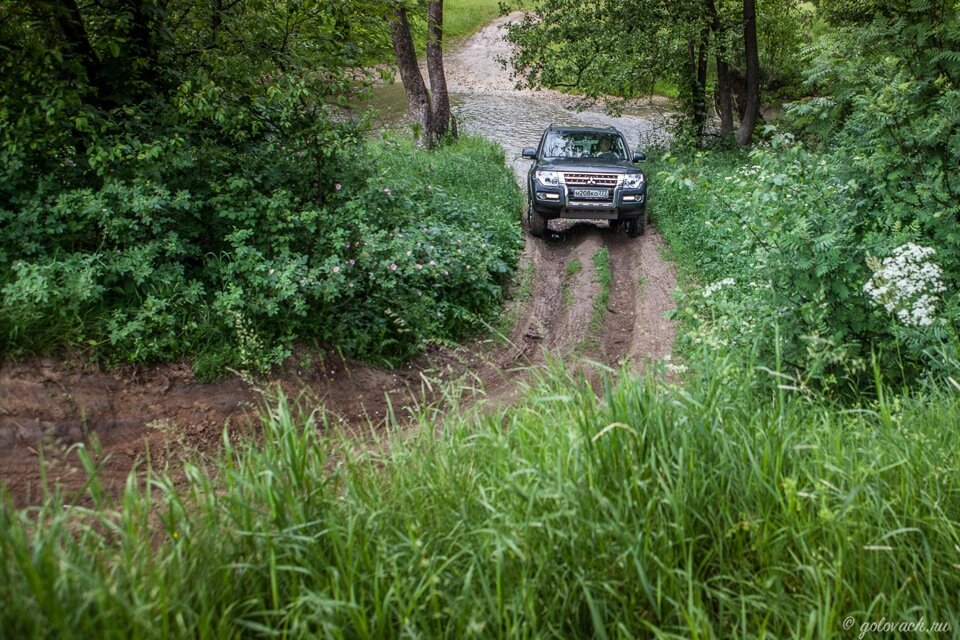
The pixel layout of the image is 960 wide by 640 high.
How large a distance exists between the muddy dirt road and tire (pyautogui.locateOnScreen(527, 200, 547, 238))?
0.21m

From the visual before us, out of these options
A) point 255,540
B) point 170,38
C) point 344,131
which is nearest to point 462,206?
point 344,131

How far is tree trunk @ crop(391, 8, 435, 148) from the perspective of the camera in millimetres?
15906

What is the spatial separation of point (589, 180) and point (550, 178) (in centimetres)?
65

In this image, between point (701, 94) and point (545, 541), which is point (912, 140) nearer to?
point (545, 541)

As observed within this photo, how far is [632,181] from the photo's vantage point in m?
12.1

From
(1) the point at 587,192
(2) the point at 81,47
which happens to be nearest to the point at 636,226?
(1) the point at 587,192

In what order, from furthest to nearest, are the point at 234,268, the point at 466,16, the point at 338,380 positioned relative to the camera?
the point at 466,16 → the point at 338,380 → the point at 234,268

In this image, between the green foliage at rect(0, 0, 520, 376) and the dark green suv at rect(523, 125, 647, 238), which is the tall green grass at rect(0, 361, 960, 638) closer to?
the green foliage at rect(0, 0, 520, 376)

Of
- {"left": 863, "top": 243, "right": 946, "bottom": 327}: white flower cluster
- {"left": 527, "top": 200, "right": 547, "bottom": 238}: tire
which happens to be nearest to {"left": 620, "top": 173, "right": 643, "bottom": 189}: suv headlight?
{"left": 527, "top": 200, "right": 547, "bottom": 238}: tire

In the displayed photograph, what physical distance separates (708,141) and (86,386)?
15.7 metres

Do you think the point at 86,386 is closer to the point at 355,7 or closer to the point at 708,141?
the point at 355,7

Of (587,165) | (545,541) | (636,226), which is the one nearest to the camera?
(545,541)

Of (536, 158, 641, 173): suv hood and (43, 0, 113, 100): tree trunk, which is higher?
(43, 0, 113, 100): tree trunk

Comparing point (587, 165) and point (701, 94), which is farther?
point (701, 94)
